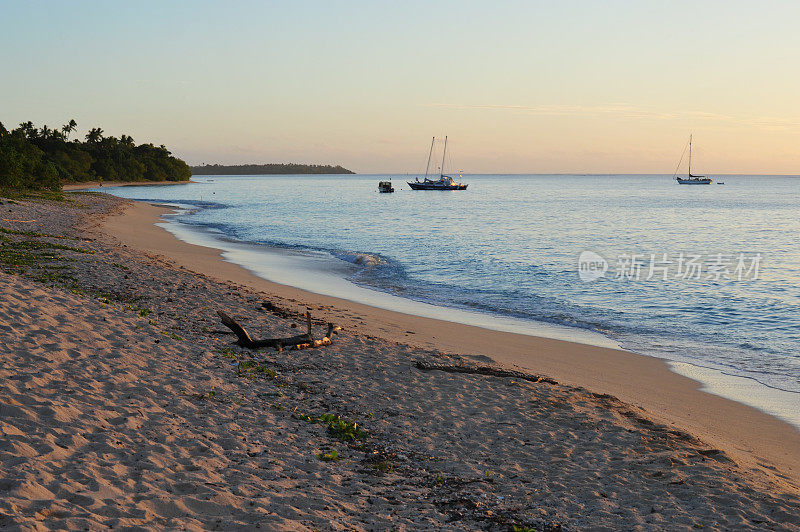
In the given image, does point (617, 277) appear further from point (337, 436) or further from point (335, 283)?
point (337, 436)

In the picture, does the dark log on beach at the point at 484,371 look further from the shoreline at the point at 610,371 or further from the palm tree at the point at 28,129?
the palm tree at the point at 28,129

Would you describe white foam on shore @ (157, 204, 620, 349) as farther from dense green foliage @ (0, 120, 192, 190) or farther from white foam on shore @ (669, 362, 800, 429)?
dense green foliage @ (0, 120, 192, 190)

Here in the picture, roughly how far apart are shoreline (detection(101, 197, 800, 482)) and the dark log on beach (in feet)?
2.57

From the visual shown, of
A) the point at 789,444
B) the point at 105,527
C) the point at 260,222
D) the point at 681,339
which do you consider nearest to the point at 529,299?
the point at 681,339

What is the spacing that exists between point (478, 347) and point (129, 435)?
9507 mm

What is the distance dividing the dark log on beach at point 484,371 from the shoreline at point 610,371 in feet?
2.57

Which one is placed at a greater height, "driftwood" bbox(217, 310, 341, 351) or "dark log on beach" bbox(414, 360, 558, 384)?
"driftwood" bbox(217, 310, 341, 351)

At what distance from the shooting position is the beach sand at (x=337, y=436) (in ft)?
19.5

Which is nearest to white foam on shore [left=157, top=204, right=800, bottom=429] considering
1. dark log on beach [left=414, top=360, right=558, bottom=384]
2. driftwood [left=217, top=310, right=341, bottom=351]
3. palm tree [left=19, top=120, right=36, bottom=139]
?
dark log on beach [left=414, top=360, right=558, bottom=384]

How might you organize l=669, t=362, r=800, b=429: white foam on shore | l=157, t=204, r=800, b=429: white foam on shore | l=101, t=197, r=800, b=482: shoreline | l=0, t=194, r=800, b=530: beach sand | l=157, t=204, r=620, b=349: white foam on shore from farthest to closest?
1. l=157, t=204, r=620, b=349: white foam on shore
2. l=157, t=204, r=800, b=429: white foam on shore
3. l=669, t=362, r=800, b=429: white foam on shore
4. l=101, t=197, r=800, b=482: shoreline
5. l=0, t=194, r=800, b=530: beach sand

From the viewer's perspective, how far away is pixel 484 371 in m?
11.6

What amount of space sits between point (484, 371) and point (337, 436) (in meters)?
4.31

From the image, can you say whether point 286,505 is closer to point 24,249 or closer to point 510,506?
point 510,506

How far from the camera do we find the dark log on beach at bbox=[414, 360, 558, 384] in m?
11.5
